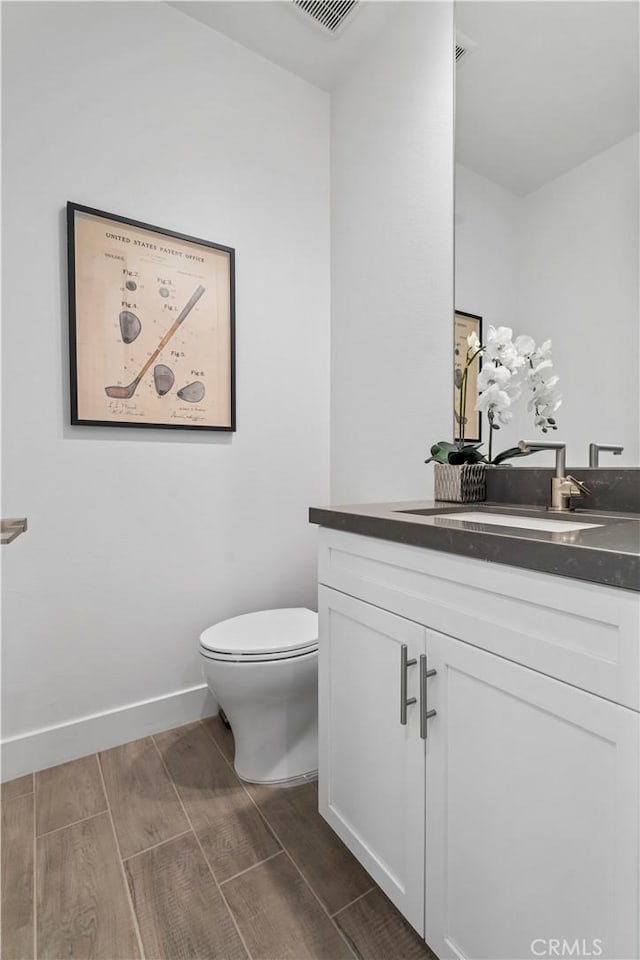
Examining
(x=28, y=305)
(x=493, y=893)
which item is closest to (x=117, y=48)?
(x=28, y=305)

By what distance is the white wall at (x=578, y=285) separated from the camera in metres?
1.16

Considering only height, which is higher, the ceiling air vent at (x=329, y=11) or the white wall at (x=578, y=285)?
the ceiling air vent at (x=329, y=11)

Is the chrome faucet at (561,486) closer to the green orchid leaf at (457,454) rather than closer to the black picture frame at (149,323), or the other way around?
the green orchid leaf at (457,454)

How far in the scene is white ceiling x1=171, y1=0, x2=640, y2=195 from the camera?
1165 mm

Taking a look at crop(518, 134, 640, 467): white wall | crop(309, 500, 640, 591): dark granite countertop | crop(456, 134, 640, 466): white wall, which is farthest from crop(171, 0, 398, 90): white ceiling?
crop(309, 500, 640, 591): dark granite countertop

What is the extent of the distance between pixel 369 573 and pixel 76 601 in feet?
3.63

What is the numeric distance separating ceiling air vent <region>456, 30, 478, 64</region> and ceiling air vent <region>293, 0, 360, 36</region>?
462 millimetres

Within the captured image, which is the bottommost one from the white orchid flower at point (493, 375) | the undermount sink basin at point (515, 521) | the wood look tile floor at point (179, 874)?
the wood look tile floor at point (179, 874)

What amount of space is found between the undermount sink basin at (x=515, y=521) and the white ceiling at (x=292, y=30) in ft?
6.18

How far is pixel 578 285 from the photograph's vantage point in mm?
1257

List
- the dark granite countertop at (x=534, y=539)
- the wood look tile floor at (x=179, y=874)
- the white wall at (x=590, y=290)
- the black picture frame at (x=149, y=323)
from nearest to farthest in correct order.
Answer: the dark granite countertop at (x=534, y=539) → the wood look tile floor at (x=179, y=874) → the white wall at (x=590, y=290) → the black picture frame at (x=149, y=323)

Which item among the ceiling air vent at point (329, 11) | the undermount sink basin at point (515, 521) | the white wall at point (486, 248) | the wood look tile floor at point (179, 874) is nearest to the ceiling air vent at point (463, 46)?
the white wall at point (486, 248)

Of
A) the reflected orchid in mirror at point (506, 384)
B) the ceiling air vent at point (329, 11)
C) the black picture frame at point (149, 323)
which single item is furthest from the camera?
the ceiling air vent at point (329, 11)

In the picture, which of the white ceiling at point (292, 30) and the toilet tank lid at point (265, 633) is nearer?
the toilet tank lid at point (265, 633)
